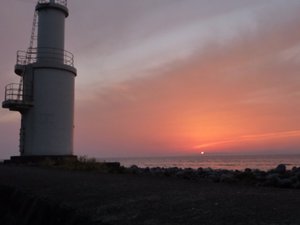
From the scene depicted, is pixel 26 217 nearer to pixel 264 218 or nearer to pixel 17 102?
pixel 264 218

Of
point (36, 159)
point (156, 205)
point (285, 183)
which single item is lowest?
point (156, 205)

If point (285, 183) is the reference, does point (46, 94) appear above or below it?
above

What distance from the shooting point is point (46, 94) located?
2003cm

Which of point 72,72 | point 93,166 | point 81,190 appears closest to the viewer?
point 81,190

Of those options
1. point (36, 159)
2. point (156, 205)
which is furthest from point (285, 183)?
point (36, 159)

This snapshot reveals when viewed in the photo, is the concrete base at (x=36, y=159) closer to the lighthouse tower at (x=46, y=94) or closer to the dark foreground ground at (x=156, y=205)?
the lighthouse tower at (x=46, y=94)

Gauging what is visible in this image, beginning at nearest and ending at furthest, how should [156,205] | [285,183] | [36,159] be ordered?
[156,205] < [285,183] < [36,159]

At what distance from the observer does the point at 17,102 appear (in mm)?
19719

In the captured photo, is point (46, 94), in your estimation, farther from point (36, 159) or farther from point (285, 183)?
point (285, 183)


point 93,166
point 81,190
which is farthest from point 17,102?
point 81,190

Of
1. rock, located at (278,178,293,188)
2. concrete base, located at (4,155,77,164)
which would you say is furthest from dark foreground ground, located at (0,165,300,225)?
concrete base, located at (4,155,77,164)

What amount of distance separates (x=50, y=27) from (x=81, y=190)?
47.4 ft

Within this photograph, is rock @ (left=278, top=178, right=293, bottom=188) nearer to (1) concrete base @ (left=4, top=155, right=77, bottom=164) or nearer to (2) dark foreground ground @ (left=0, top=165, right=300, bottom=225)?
(2) dark foreground ground @ (left=0, top=165, right=300, bottom=225)

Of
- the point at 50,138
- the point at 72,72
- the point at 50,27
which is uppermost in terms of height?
the point at 50,27
